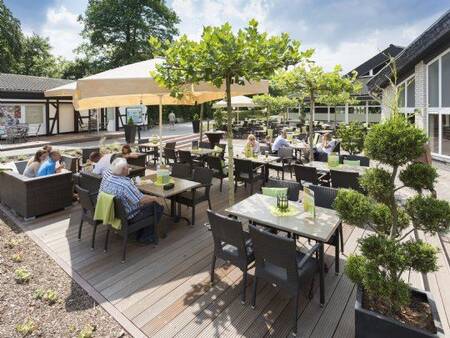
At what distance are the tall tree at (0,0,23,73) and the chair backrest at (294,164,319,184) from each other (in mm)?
23864

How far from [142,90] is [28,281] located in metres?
2.88

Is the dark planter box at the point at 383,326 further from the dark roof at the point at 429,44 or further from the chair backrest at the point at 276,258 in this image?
the dark roof at the point at 429,44

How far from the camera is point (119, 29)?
29438mm

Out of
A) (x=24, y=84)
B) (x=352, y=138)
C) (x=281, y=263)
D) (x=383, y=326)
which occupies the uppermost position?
(x=24, y=84)

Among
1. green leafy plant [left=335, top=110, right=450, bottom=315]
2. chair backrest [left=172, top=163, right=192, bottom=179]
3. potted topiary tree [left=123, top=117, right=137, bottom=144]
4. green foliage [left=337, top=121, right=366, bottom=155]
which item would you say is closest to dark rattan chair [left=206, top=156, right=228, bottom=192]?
chair backrest [left=172, top=163, right=192, bottom=179]

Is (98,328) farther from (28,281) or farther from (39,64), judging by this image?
(39,64)

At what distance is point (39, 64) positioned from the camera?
3341 cm

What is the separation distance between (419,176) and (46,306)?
372 cm

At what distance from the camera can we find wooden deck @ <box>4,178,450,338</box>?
275 centimetres

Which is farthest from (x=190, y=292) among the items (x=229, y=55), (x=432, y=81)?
(x=432, y=81)

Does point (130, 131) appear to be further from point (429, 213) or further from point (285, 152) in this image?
point (429, 213)

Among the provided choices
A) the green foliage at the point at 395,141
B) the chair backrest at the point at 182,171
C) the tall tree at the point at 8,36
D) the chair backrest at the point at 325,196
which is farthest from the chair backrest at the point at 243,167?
the tall tree at the point at 8,36

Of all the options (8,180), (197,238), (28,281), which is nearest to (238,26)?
(197,238)

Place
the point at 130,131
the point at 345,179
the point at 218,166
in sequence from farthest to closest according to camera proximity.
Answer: the point at 130,131, the point at 218,166, the point at 345,179
